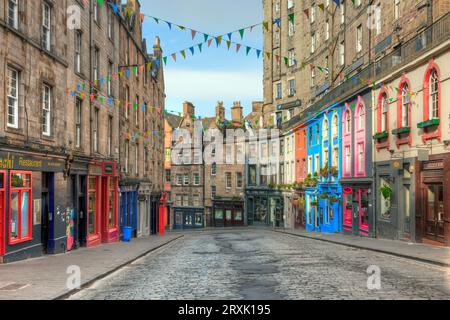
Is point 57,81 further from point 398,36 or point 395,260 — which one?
point 398,36

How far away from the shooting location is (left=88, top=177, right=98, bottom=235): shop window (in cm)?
2405

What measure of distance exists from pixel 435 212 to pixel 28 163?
1642 cm

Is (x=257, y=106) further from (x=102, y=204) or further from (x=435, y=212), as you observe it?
(x=435, y=212)

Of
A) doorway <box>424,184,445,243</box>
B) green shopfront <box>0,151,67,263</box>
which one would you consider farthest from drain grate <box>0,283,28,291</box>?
doorway <box>424,184,445,243</box>

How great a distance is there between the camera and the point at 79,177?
2241 cm

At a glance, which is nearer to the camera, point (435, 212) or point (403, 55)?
point (435, 212)

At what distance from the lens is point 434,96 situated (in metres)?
→ 21.4

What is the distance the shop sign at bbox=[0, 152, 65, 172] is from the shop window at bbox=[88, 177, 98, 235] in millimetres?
4685

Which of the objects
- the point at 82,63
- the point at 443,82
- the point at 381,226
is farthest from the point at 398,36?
the point at 82,63

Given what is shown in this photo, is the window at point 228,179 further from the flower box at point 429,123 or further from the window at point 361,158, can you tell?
the flower box at point 429,123

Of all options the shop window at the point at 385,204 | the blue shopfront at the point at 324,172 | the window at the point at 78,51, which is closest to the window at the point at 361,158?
the shop window at the point at 385,204

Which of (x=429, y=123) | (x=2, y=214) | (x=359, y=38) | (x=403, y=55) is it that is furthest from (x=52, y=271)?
(x=359, y=38)

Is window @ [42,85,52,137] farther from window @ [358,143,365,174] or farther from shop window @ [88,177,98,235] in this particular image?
window @ [358,143,365,174]

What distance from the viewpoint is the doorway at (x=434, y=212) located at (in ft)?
68.3
